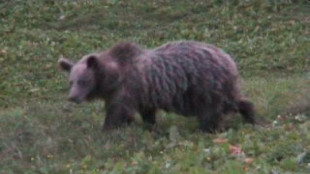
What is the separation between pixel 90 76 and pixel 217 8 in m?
11.3

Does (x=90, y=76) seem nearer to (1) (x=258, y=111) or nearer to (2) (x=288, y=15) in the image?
(1) (x=258, y=111)

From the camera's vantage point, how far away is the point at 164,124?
11453 mm

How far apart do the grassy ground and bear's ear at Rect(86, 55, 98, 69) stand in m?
0.81

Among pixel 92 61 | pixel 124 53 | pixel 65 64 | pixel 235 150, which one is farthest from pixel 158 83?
pixel 235 150

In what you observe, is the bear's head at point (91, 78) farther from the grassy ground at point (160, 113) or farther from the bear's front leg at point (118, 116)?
the grassy ground at point (160, 113)

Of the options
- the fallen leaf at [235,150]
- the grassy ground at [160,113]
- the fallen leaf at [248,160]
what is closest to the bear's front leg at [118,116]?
the grassy ground at [160,113]

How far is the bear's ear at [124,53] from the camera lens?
11.1 m

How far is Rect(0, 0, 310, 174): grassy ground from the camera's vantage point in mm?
8758

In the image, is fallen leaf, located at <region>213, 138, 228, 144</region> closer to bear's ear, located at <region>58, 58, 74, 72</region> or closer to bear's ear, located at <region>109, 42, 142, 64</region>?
bear's ear, located at <region>109, 42, 142, 64</region>

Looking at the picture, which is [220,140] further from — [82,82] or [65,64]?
[65,64]

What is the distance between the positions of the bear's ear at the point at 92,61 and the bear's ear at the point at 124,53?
0.31 m

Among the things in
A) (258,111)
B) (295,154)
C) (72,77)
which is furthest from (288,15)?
(295,154)

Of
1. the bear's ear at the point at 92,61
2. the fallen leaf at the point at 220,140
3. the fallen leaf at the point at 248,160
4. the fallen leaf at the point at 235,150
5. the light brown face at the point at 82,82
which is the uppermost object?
the bear's ear at the point at 92,61

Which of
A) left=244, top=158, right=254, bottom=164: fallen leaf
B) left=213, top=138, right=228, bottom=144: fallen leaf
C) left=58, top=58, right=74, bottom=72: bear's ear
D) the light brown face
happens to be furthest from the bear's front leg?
left=244, top=158, right=254, bottom=164: fallen leaf
